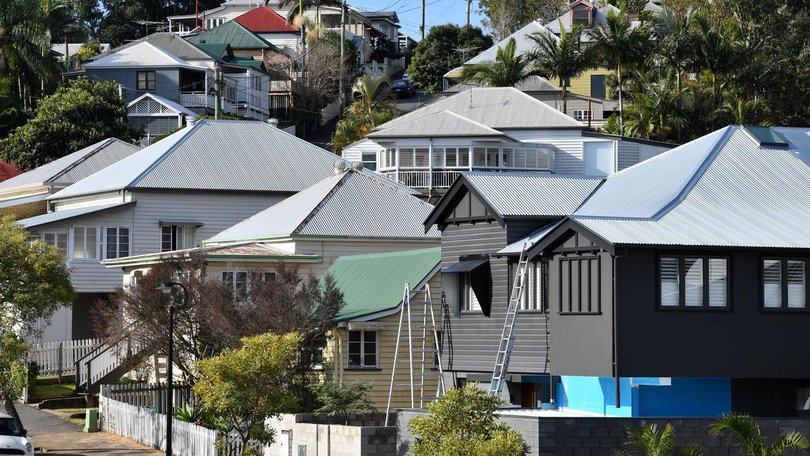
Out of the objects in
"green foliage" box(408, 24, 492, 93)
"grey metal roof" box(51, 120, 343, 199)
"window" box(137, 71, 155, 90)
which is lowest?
"grey metal roof" box(51, 120, 343, 199)

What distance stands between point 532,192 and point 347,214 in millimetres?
11939

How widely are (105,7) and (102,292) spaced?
9710 cm

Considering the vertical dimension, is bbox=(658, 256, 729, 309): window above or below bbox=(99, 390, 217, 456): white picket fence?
above

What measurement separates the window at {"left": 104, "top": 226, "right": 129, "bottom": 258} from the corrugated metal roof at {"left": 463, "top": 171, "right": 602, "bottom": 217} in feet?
75.6

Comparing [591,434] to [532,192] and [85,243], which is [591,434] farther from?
[85,243]

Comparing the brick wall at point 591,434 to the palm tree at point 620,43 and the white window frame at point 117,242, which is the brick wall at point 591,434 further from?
the palm tree at point 620,43

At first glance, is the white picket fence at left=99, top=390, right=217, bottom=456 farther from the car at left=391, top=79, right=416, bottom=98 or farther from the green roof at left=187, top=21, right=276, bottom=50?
the car at left=391, top=79, right=416, bottom=98

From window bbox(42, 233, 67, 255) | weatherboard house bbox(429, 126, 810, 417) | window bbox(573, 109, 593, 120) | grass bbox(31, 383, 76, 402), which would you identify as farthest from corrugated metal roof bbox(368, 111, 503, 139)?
weatherboard house bbox(429, 126, 810, 417)

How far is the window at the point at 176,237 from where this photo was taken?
194 feet

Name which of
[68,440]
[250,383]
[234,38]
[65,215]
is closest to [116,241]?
[65,215]

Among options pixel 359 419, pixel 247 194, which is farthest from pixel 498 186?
pixel 247 194

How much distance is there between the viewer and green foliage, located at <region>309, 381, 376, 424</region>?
1515 inches

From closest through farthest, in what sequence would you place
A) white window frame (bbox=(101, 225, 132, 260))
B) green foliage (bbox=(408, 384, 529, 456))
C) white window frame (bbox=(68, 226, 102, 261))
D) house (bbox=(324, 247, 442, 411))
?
green foliage (bbox=(408, 384, 529, 456))
house (bbox=(324, 247, 442, 411))
white window frame (bbox=(68, 226, 102, 261))
white window frame (bbox=(101, 225, 132, 260))

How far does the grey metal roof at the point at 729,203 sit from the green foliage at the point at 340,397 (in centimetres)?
793
